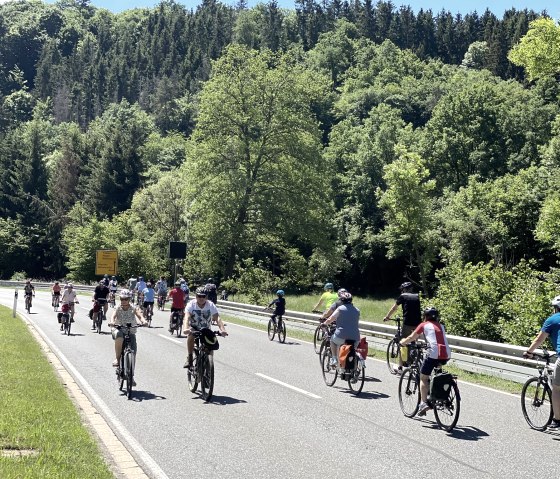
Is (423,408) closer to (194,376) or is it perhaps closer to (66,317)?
(194,376)

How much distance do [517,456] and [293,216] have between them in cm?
4302

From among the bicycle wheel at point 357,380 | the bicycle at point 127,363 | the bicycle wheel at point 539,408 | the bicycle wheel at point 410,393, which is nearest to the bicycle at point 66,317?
the bicycle at point 127,363

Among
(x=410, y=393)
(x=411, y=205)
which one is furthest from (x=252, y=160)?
(x=410, y=393)

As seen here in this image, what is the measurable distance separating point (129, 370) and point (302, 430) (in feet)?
13.6

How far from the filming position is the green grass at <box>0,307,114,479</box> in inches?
291

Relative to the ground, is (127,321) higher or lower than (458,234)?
lower

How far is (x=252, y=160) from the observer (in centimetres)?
5184

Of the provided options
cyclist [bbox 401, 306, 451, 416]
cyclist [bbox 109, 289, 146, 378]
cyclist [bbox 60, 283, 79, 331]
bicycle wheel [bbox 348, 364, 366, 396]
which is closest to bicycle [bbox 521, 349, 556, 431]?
cyclist [bbox 401, 306, 451, 416]

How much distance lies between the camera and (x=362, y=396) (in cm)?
1329

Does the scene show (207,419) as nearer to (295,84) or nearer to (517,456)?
(517,456)

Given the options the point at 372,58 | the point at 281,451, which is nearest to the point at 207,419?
the point at 281,451

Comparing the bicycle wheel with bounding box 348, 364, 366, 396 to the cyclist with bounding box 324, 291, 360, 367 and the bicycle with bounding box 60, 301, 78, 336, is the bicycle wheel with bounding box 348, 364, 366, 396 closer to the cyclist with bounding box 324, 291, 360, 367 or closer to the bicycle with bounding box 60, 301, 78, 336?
the cyclist with bounding box 324, 291, 360, 367

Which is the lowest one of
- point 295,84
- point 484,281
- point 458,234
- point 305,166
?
point 484,281

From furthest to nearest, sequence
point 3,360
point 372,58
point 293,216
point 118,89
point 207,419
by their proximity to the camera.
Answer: point 118,89, point 372,58, point 293,216, point 3,360, point 207,419
